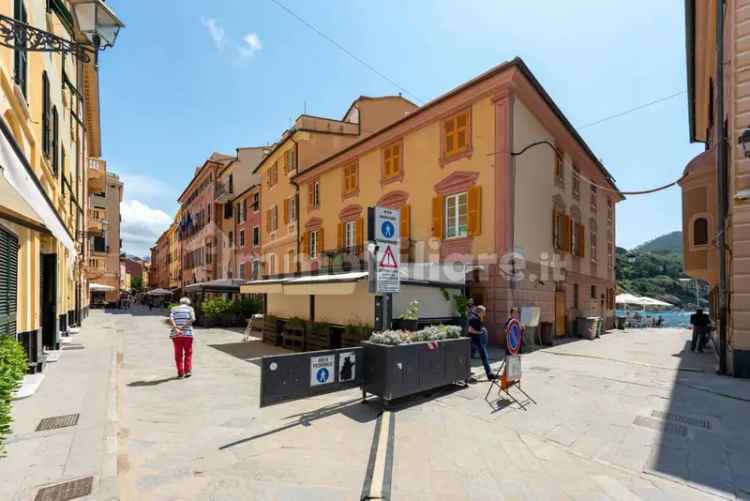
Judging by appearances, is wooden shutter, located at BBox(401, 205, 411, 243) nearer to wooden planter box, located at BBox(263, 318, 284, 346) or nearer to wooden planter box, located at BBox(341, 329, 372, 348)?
wooden planter box, located at BBox(263, 318, 284, 346)

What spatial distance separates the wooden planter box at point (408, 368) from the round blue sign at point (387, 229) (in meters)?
1.86

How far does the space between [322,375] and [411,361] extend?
1.54 m

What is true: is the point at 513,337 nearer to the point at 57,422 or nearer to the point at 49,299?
the point at 57,422

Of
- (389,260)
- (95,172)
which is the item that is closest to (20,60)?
(389,260)

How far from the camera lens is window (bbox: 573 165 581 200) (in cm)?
1892

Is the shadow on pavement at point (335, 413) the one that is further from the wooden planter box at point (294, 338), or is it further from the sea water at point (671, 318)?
the sea water at point (671, 318)

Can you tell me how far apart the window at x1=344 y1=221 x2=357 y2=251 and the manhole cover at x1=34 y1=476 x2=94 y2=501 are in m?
15.9

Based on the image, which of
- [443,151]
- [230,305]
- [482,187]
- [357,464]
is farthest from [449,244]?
[230,305]

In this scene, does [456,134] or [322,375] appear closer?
[322,375]

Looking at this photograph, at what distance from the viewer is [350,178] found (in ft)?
67.0

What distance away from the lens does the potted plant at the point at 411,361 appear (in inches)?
251

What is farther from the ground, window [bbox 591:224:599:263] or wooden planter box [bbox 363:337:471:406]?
window [bbox 591:224:599:263]

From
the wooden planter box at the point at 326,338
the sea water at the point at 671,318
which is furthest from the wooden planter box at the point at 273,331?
the sea water at the point at 671,318

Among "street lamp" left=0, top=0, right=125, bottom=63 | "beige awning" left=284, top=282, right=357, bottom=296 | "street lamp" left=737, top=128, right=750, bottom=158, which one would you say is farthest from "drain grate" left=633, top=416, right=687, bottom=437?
"street lamp" left=0, top=0, right=125, bottom=63
